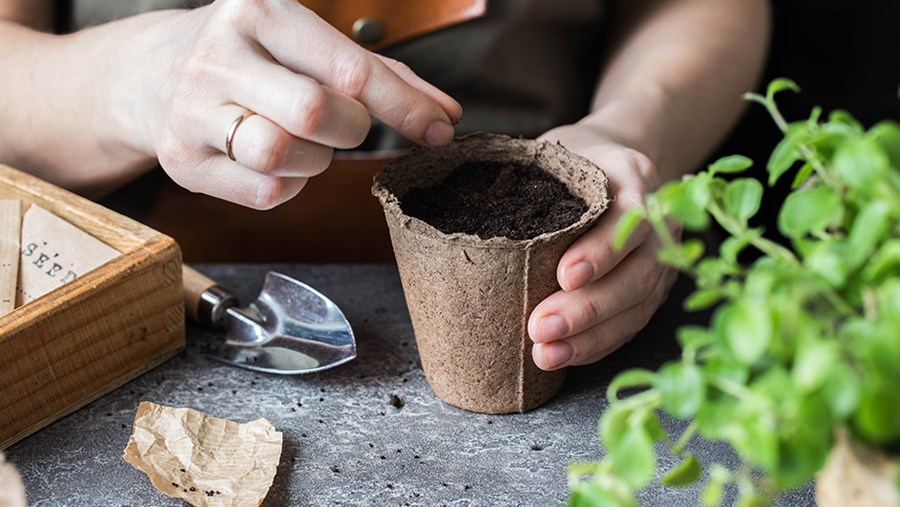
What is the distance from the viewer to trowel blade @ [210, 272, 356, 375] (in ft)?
2.89

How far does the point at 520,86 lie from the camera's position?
47.3 inches

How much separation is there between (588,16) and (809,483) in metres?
0.69

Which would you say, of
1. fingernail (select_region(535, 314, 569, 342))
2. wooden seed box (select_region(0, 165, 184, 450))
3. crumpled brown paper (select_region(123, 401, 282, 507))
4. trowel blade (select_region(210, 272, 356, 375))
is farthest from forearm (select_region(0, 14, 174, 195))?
fingernail (select_region(535, 314, 569, 342))

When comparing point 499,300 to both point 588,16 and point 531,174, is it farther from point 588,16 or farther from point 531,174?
point 588,16

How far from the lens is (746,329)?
0.39m

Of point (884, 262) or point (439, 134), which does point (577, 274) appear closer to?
point (439, 134)

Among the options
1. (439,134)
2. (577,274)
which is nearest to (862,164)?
(577,274)

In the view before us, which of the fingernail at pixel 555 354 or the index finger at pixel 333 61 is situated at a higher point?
the index finger at pixel 333 61

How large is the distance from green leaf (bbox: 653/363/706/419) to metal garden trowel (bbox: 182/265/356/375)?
19.2 inches

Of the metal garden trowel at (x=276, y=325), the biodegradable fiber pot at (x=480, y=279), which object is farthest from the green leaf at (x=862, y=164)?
the metal garden trowel at (x=276, y=325)

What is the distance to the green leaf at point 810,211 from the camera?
45 centimetres

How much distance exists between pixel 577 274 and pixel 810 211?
308 millimetres

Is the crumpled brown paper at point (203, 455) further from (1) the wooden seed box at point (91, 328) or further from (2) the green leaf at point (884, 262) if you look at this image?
(2) the green leaf at point (884, 262)

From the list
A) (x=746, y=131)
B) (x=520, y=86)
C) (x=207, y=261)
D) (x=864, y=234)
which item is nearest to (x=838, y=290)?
(x=864, y=234)
